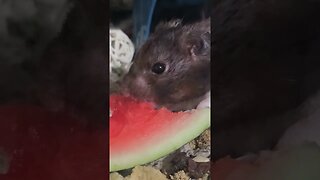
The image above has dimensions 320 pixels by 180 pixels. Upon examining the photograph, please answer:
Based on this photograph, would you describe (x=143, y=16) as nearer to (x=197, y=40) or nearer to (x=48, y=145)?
(x=197, y=40)

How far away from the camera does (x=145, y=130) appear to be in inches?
46.6

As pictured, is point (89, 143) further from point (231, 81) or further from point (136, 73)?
point (231, 81)

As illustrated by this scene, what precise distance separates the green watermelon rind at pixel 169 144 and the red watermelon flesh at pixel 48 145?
3 cm

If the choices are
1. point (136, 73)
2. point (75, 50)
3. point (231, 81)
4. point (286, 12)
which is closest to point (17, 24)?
point (75, 50)

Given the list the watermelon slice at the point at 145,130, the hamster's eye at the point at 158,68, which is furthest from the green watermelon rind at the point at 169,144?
the hamster's eye at the point at 158,68

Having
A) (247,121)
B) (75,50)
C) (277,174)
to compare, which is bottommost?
(277,174)

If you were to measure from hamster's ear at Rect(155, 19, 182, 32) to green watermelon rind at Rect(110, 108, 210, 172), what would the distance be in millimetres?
172

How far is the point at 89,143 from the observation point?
45.7 inches

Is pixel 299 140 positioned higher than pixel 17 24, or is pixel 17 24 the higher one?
pixel 17 24

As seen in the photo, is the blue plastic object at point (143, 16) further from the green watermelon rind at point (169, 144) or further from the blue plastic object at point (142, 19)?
the green watermelon rind at point (169, 144)

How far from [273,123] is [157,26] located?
1.00 ft

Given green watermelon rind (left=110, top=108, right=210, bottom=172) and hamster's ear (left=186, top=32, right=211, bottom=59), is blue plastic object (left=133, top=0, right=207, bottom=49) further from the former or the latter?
green watermelon rind (left=110, top=108, right=210, bottom=172)

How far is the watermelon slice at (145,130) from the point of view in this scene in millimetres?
1171

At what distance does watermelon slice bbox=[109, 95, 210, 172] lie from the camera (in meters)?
1.17
